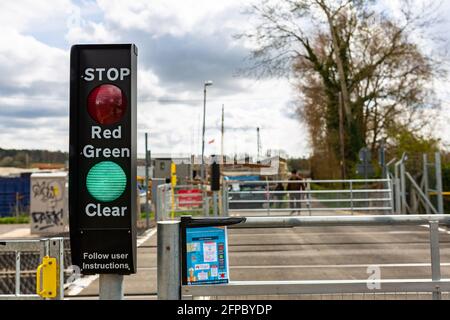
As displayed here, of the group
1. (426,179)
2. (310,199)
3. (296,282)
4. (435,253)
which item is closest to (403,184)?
(426,179)

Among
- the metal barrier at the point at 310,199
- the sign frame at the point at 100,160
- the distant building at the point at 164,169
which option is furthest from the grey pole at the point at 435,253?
the distant building at the point at 164,169

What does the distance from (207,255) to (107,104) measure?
4.02 feet

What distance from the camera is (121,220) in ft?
9.72

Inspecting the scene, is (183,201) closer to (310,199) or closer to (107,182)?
(310,199)

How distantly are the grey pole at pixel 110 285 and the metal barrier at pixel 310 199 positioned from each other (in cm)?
1675

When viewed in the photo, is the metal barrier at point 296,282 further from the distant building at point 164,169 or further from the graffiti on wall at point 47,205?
the distant building at point 164,169

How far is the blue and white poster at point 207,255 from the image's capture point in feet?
11.2

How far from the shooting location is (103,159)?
298cm

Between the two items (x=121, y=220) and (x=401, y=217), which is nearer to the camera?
(x=121, y=220)

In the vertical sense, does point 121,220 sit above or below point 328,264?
above

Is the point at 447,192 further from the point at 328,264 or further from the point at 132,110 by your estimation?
the point at 132,110
